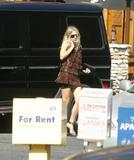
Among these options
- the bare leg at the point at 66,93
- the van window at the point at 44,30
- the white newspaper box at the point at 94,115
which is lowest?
the bare leg at the point at 66,93

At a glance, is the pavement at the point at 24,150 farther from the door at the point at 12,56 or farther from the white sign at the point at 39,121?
the white sign at the point at 39,121

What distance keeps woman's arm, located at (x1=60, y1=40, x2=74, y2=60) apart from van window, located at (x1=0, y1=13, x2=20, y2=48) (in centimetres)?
90

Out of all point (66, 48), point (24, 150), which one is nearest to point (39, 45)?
point (66, 48)

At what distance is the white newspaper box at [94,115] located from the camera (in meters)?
7.64

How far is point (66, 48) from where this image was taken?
10.9 m

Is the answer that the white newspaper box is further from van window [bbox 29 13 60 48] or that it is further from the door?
van window [bbox 29 13 60 48]

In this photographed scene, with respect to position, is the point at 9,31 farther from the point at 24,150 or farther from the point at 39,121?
the point at 39,121

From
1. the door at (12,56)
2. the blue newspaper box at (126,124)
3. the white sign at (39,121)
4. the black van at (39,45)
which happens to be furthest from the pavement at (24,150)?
the white sign at (39,121)

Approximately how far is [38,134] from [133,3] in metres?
15.8

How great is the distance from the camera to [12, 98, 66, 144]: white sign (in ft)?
22.3

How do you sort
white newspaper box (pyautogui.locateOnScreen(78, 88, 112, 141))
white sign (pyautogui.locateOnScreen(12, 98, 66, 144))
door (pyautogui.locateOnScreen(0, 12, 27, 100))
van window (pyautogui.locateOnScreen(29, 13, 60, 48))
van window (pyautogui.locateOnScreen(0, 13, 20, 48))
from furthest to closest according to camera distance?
van window (pyautogui.locateOnScreen(29, 13, 60, 48))
van window (pyautogui.locateOnScreen(0, 13, 20, 48))
door (pyautogui.locateOnScreen(0, 12, 27, 100))
white newspaper box (pyautogui.locateOnScreen(78, 88, 112, 141))
white sign (pyautogui.locateOnScreen(12, 98, 66, 144))

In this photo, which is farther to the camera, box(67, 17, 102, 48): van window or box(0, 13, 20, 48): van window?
box(67, 17, 102, 48): van window

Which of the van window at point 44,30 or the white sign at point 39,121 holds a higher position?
→ the van window at point 44,30

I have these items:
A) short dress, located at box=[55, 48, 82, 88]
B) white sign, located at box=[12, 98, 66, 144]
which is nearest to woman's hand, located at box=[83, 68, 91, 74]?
short dress, located at box=[55, 48, 82, 88]
